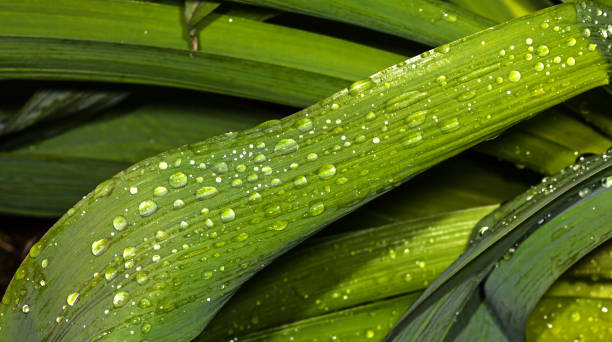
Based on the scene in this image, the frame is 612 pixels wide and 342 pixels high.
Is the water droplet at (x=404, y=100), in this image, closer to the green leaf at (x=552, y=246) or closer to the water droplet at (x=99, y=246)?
the green leaf at (x=552, y=246)

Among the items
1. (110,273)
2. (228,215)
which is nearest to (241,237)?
(228,215)

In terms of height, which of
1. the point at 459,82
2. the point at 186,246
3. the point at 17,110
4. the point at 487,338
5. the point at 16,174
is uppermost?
the point at 17,110

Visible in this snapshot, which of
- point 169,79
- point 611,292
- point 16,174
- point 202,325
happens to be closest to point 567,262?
point 611,292

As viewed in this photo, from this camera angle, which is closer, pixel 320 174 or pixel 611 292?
pixel 320 174

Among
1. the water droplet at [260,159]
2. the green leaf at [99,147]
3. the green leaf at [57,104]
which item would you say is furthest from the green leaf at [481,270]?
the green leaf at [57,104]

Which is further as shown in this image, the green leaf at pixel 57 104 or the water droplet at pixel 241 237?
the green leaf at pixel 57 104

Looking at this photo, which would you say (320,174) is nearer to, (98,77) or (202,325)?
(202,325)

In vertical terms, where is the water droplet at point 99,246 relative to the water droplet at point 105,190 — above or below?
below
